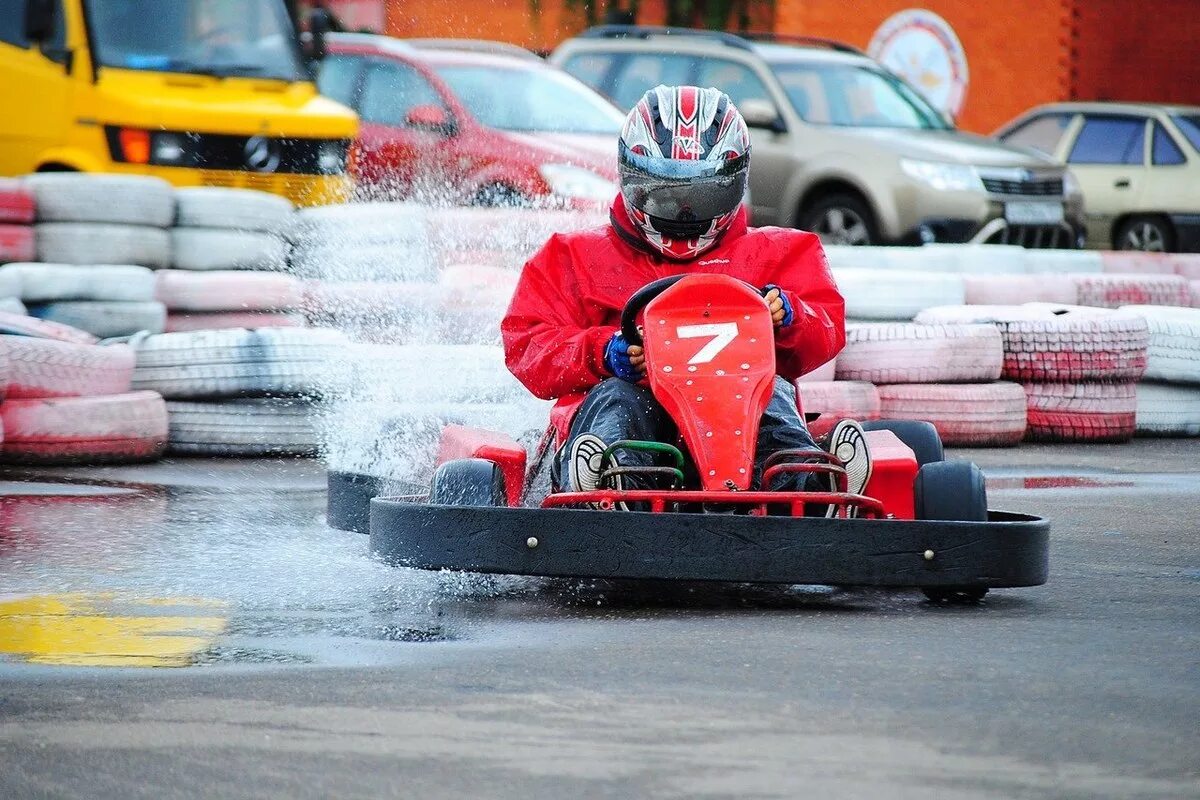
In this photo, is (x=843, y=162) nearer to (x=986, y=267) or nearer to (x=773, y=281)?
(x=986, y=267)

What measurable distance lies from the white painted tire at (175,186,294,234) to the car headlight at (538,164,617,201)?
2.81 metres

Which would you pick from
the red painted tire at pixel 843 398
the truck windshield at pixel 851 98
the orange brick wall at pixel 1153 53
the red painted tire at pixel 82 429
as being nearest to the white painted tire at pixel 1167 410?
the red painted tire at pixel 843 398

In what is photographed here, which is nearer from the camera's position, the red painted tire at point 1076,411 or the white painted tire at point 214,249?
the red painted tire at point 1076,411

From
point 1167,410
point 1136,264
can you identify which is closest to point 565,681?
point 1167,410

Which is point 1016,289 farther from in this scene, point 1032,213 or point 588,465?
point 588,465

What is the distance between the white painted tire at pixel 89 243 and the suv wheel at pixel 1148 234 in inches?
400

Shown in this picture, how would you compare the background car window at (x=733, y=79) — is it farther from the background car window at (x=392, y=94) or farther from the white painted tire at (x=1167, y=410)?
the white painted tire at (x=1167, y=410)

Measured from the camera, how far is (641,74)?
15125 mm

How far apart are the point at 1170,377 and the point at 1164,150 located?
8542 millimetres

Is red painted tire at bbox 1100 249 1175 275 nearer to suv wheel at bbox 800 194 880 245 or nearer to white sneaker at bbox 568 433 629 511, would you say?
suv wheel at bbox 800 194 880 245

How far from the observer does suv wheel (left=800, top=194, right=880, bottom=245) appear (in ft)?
45.8

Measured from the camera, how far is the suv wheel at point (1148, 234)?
56.5 ft

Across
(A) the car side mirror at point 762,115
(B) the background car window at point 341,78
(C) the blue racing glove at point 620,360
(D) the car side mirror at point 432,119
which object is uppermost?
(B) the background car window at point 341,78

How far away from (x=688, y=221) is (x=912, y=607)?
1289 millimetres
